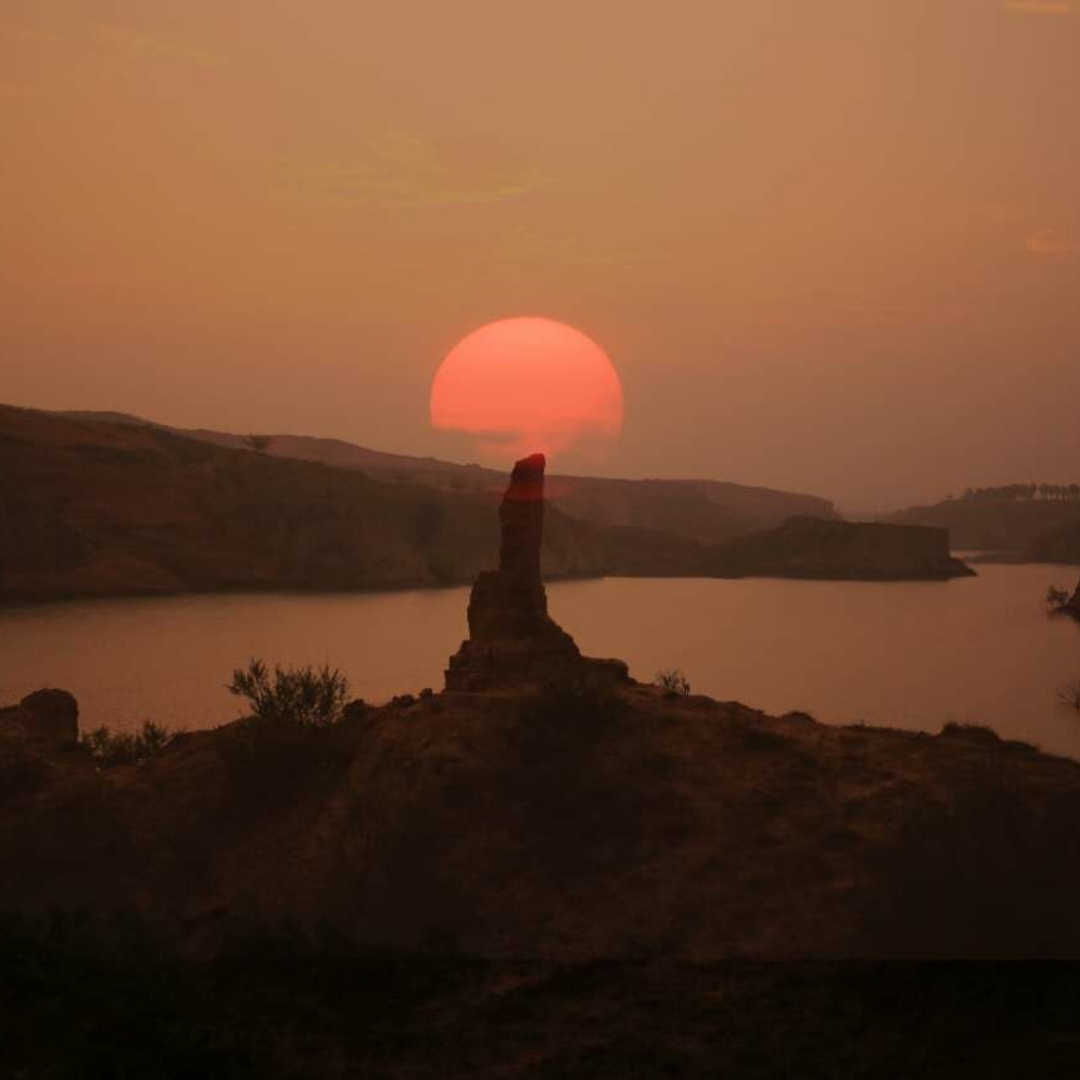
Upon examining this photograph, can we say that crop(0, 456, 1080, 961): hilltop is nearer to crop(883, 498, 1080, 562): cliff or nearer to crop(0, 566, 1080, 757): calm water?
crop(0, 566, 1080, 757): calm water

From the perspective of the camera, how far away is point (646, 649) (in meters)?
42.2

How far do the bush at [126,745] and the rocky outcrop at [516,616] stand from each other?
17.2ft

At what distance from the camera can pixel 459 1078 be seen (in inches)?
309

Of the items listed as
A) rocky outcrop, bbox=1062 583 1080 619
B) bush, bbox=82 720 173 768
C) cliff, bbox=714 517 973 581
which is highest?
cliff, bbox=714 517 973 581

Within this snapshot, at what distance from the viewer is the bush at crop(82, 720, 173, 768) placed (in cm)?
1967

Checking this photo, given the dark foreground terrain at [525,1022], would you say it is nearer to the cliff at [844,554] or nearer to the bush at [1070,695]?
the bush at [1070,695]

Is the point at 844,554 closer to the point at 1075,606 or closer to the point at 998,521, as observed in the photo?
the point at 1075,606

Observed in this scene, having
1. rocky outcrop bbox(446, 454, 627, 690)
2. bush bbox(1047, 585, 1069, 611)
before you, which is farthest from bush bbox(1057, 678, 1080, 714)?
bush bbox(1047, 585, 1069, 611)

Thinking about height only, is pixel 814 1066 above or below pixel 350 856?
above

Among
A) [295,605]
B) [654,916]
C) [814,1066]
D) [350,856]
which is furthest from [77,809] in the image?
[295,605]

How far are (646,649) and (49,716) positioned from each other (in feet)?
80.2

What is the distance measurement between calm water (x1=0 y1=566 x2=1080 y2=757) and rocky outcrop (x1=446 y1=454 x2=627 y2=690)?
31.3 feet

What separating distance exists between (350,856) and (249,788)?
2879 millimetres

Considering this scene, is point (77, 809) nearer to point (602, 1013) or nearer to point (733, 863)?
point (733, 863)
